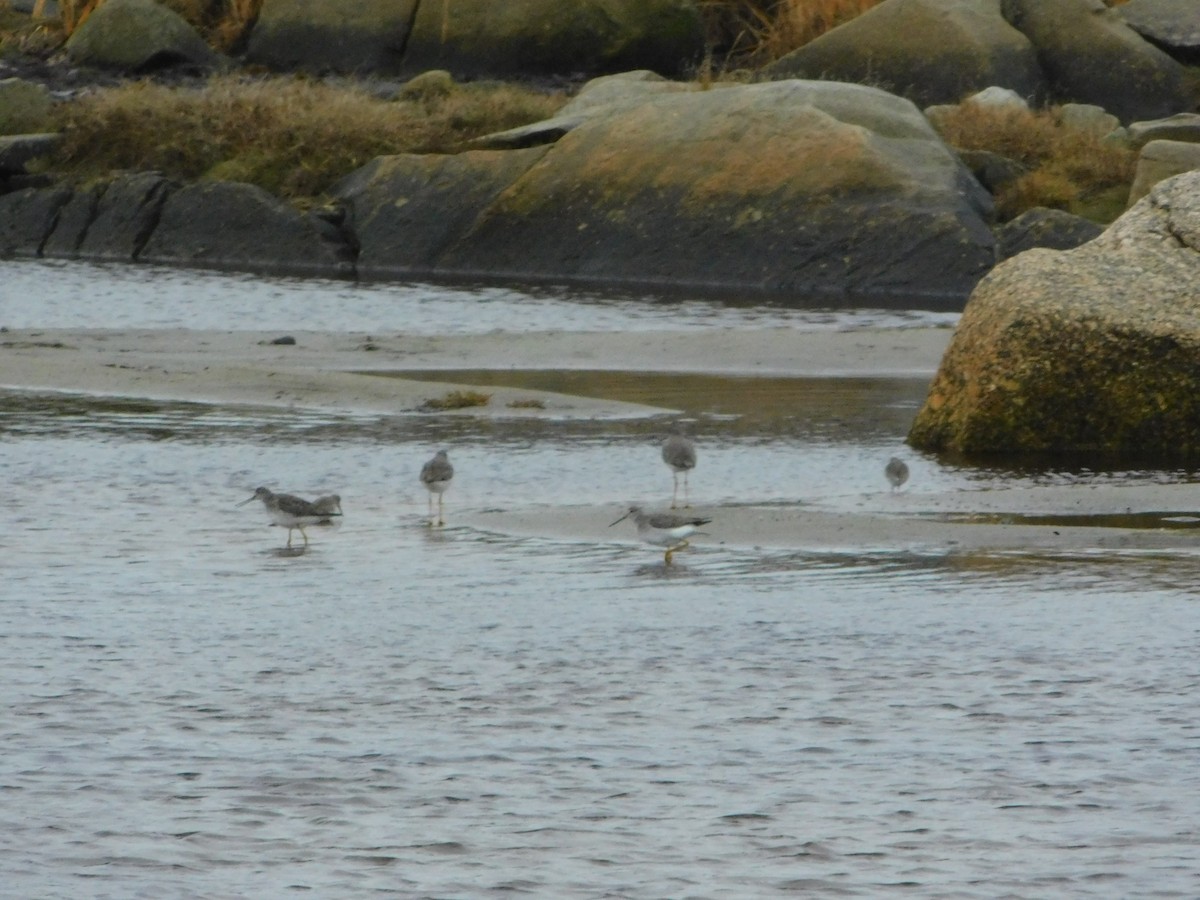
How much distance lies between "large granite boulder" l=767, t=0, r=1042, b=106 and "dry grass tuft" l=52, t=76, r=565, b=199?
4.12m

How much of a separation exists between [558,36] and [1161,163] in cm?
1193

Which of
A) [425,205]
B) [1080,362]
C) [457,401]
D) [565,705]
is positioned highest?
[425,205]

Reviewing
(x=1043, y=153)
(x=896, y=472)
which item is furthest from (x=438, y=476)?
(x=1043, y=153)

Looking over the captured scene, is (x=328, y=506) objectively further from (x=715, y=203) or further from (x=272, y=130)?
(x=272, y=130)

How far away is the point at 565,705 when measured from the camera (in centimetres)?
862

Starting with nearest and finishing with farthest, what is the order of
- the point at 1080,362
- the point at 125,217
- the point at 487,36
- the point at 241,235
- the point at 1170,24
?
the point at 1080,362
the point at 241,235
the point at 125,217
the point at 1170,24
the point at 487,36

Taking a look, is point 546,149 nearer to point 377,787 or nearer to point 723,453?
point 723,453

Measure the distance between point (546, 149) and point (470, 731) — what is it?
20405 mm

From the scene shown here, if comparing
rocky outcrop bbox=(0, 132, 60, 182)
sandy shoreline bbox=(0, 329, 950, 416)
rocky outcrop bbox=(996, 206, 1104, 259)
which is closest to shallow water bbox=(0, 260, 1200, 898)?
sandy shoreline bbox=(0, 329, 950, 416)

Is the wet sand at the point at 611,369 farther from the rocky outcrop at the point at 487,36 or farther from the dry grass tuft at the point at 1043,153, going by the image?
the rocky outcrop at the point at 487,36

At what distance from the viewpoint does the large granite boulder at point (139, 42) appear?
37250 mm

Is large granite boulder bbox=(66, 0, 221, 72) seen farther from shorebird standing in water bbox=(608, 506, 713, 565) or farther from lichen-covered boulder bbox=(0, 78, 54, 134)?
shorebird standing in water bbox=(608, 506, 713, 565)

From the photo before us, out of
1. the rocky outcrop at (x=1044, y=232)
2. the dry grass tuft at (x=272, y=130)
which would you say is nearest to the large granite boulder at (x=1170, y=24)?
the dry grass tuft at (x=272, y=130)

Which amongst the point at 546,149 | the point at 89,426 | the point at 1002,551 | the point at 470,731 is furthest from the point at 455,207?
the point at 470,731
